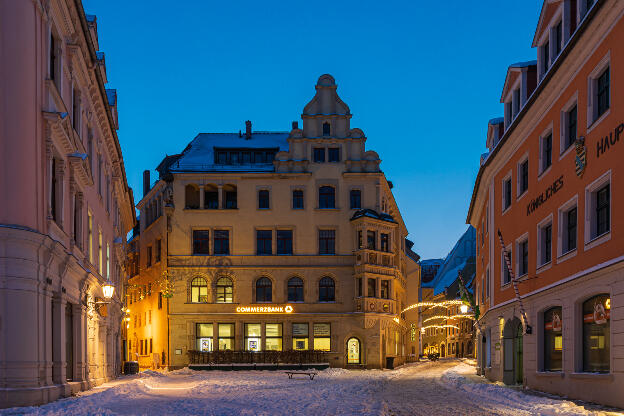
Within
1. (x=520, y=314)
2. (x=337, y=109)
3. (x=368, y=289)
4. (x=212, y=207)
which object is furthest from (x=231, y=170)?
A: (x=520, y=314)

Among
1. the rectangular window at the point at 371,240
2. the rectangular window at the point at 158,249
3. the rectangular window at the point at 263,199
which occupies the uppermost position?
the rectangular window at the point at 263,199

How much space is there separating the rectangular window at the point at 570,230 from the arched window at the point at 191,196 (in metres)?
38.3

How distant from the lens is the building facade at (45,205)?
18156 millimetres

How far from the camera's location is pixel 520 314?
2830cm

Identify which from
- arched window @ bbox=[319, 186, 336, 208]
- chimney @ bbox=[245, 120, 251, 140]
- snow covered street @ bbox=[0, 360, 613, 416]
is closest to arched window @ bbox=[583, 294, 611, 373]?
snow covered street @ bbox=[0, 360, 613, 416]

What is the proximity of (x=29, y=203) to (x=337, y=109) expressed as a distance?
4073 cm

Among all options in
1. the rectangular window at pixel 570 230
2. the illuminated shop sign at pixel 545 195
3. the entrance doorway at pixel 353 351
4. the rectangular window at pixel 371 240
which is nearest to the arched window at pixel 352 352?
the entrance doorway at pixel 353 351

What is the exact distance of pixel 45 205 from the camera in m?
19.7

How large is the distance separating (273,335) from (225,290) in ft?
16.4

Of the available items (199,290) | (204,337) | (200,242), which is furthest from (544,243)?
(204,337)

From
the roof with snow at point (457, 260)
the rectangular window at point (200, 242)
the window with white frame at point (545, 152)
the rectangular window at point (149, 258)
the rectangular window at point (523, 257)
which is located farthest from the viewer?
the roof with snow at point (457, 260)

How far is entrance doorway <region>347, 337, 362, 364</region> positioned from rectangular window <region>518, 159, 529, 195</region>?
29.6 m

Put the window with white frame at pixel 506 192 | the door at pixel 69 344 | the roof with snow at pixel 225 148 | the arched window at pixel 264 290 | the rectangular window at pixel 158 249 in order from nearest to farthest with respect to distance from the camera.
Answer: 1. the door at pixel 69 344
2. the window with white frame at pixel 506 192
3. the arched window at pixel 264 290
4. the roof with snow at pixel 225 148
5. the rectangular window at pixel 158 249

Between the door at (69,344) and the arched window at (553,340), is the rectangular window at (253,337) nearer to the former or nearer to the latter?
the door at (69,344)
